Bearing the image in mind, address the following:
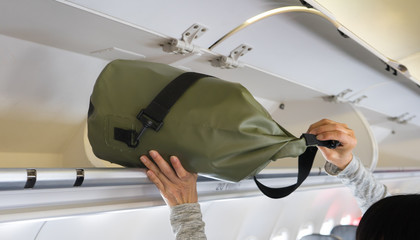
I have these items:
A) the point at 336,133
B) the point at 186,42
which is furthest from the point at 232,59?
A: the point at 336,133

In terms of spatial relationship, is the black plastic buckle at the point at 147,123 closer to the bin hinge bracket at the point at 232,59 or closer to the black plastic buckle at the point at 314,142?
the black plastic buckle at the point at 314,142

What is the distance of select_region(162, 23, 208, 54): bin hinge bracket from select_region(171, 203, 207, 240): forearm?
2.47 ft

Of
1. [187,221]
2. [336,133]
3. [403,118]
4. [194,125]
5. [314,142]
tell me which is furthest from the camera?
[403,118]

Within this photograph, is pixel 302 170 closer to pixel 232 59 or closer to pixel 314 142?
pixel 314 142

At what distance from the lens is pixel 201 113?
1.35 m

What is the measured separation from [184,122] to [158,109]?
4.0 inches

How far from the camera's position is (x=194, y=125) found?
53.2 inches

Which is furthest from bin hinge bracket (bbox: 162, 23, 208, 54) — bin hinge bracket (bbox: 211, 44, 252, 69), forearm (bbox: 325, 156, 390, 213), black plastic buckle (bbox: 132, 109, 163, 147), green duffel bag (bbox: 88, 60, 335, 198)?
forearm (bbox: 325, 156, 390, 213)

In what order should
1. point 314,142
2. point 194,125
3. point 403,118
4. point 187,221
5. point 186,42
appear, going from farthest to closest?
point 403,118 < point 186,42 < point 314,142 < point 187,221 < point 194,125

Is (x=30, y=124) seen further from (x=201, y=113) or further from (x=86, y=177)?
(x=201, y=113)

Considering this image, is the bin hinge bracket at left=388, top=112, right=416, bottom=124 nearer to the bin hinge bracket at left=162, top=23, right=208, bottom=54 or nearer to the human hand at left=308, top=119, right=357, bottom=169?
the human hand at left=308, top=119, right=357, bottom=169

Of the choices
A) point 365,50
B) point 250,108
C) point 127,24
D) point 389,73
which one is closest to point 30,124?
point 127,24

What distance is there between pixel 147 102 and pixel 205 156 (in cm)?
28

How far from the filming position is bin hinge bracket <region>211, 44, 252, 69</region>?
7.16 feet
